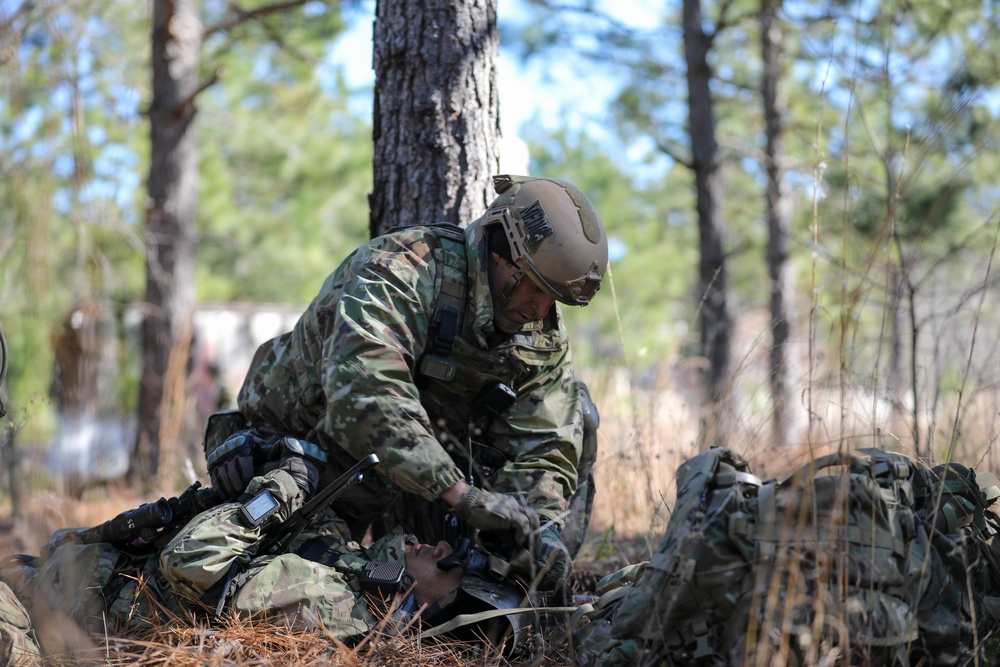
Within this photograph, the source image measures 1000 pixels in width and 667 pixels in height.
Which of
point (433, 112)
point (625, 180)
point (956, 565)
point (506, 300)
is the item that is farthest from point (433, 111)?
point (625, 180)

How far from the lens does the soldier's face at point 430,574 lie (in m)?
2.74

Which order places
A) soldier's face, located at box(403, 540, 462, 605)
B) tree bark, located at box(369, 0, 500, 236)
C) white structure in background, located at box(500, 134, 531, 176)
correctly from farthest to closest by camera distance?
white structure in background, located at box(500, 134, 531, 176)
tree bark, located at box(369, 0, 500, 236)
soldier's face, located at box(403, 540, 462, 605)

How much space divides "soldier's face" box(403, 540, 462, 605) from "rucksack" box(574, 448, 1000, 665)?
64 centimetres

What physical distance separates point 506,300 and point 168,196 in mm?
5712

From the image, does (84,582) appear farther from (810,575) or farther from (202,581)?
(810,575)

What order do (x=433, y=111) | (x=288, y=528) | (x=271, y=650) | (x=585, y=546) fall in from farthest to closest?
(x=585, y=546), (x=433, y=111), (x=288, y=528), (x=271, y=650)

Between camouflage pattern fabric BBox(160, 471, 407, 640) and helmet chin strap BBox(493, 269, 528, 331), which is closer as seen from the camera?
camouflage pattern fabric BBox(160, 471, 407, 640)

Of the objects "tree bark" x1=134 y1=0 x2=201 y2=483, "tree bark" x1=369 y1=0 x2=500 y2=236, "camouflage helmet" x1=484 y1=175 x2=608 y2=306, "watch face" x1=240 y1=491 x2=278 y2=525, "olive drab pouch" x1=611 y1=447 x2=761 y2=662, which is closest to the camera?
"olive drab pouch" x1=611 y1=447 x2=761 y2=662

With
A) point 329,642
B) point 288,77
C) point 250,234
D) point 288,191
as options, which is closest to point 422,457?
point 329,642

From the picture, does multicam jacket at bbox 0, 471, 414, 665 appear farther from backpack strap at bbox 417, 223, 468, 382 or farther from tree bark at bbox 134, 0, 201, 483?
tree bark at bbox 134, 0, 201, 483

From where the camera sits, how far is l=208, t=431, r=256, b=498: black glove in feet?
9.11

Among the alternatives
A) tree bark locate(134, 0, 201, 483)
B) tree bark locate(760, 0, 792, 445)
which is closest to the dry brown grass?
tree bark locate(134, 0, 201, 483)

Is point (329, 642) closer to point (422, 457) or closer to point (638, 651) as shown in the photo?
point (422, 457)

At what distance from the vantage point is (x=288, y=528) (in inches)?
108
